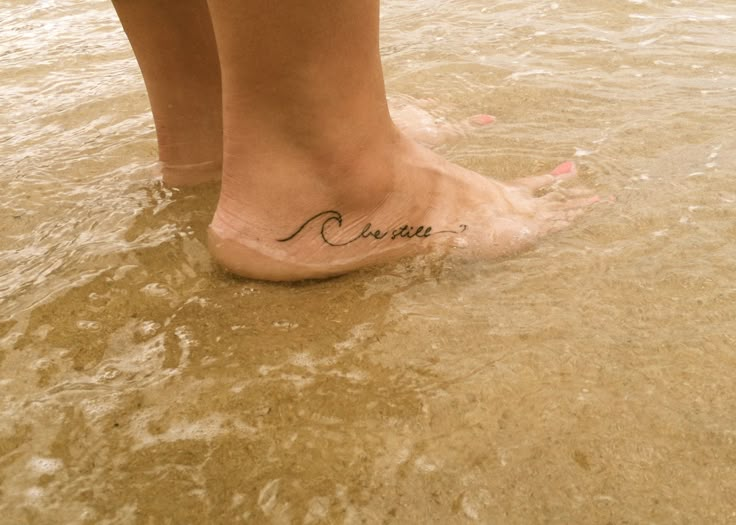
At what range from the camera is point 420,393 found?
105 cm

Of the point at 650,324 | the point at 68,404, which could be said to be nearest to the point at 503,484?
the point at 650,324

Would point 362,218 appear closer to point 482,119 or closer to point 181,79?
point 181,79

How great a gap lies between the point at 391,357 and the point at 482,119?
1.16 m

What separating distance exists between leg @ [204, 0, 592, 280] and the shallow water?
80mm

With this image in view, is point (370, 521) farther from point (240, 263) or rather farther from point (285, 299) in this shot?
point (240, 263)

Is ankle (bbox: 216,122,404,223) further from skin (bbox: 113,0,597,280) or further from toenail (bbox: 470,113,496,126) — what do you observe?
toenail (bbox: 470,113,496,126)

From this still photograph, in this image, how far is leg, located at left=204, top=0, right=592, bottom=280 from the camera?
1208 millimetres

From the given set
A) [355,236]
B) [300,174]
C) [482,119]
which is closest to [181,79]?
[300,174]

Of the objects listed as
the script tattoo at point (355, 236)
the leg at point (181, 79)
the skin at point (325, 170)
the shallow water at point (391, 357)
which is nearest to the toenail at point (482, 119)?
the shallow water at point (391, 357)

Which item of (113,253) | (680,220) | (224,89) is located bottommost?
(680,220)

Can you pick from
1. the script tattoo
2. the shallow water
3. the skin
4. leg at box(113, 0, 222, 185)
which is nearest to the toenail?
the shallow water

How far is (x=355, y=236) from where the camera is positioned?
144cm

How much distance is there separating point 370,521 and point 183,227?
943 mm

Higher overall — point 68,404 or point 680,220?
point 68,404
